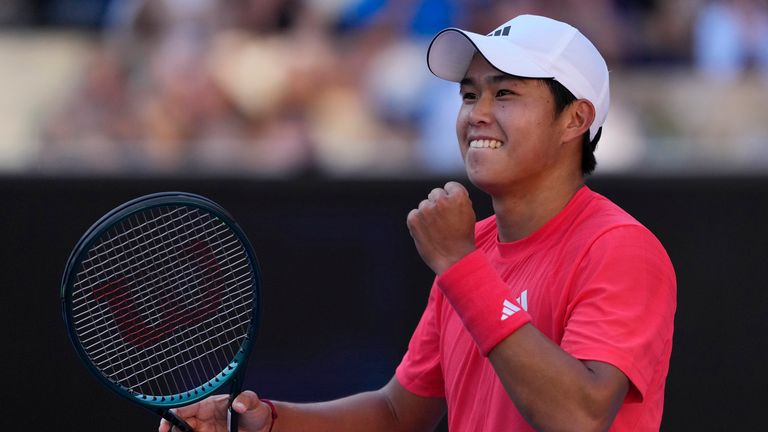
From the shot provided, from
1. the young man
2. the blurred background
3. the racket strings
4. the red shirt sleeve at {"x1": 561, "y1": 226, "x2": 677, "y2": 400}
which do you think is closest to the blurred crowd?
the blurred background

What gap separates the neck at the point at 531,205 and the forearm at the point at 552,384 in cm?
46

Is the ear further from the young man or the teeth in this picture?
the teeth

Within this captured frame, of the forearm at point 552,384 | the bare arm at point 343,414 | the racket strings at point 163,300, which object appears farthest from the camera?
the racket strings at point 163,300

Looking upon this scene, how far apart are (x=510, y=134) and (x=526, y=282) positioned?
327 mm

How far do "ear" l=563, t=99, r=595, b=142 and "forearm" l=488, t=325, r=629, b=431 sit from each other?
0.60m

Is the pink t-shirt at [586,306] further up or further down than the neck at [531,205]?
further down

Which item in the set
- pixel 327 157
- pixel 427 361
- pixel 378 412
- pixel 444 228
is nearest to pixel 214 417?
pixel 378 412

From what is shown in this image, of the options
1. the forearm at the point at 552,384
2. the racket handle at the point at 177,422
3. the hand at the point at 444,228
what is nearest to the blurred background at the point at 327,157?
the racket handle at the point at 177,422

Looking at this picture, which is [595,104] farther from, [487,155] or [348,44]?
[348,44]

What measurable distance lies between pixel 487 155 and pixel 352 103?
9.78 feet

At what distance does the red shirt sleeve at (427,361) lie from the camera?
2.95 meters

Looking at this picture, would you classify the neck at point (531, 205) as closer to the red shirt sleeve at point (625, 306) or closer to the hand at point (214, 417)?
the red shirt sleeve at point (625, 306)

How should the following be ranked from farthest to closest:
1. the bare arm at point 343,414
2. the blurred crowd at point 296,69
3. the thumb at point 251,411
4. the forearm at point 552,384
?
the blurred crowd at point 296,69
the bare arm at point 343,414
the thumb at point 251,411
the forearm at point 552,384

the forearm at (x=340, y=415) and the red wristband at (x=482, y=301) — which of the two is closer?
the red wristband at (x=482, y=301)
